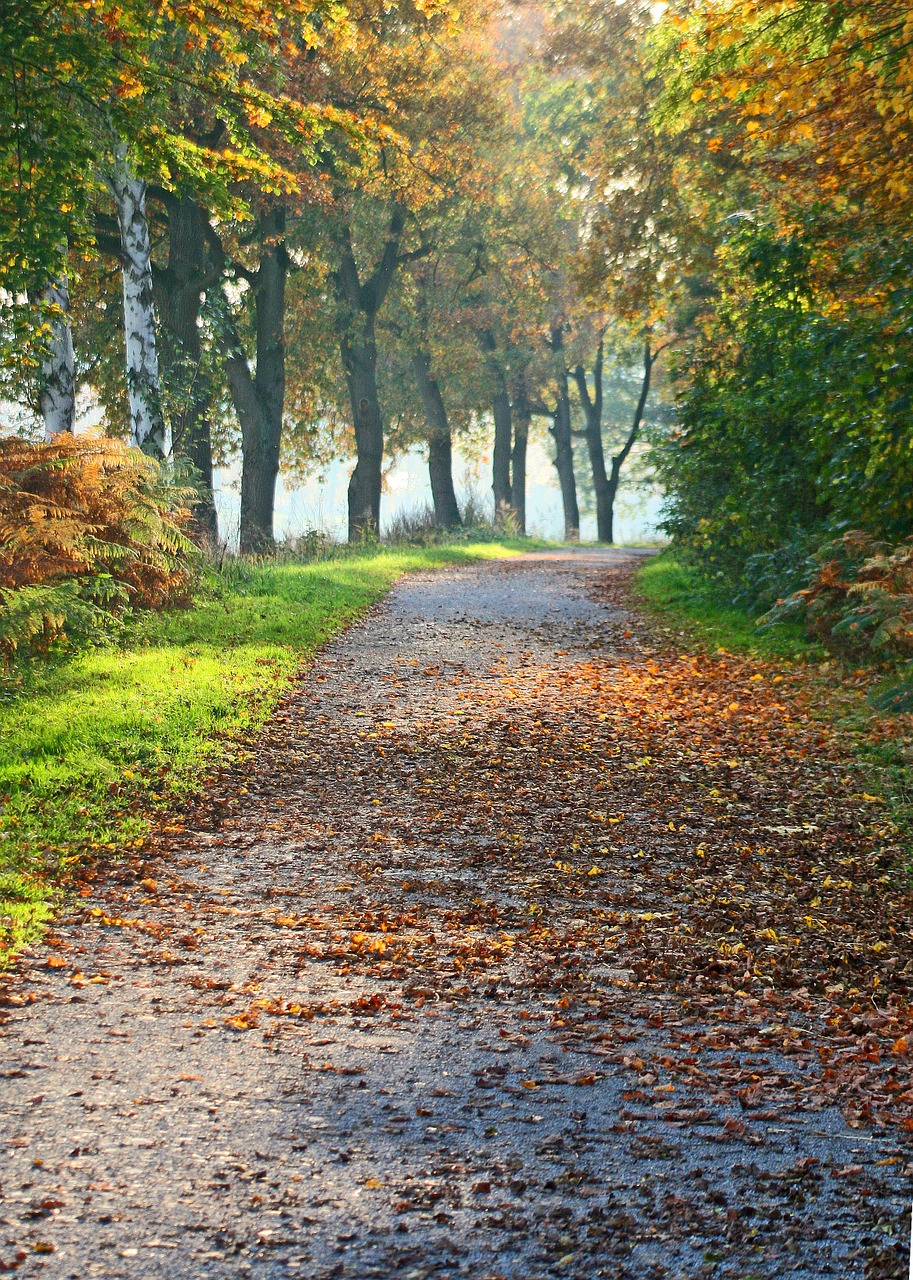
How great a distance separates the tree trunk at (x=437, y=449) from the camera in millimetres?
28469

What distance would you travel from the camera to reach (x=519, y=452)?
3784 centimetres

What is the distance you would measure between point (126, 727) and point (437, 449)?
22.0m

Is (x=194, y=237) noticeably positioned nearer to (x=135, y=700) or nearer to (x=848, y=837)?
(x=135, y=700)

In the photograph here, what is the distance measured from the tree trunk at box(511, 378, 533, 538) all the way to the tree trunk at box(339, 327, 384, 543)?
10557 millimetres

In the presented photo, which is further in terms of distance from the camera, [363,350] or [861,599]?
[363,350]

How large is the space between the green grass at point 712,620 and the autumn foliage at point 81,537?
5.61 metres

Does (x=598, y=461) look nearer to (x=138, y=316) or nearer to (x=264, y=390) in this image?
(x=264, y=390)

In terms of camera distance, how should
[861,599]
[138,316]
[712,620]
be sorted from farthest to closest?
[138,316]
[712,620]
[861,599]

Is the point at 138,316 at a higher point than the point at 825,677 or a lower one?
higher

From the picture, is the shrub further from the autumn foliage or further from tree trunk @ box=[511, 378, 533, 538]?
tree trunk @ box=[511, 378, 533, 538]

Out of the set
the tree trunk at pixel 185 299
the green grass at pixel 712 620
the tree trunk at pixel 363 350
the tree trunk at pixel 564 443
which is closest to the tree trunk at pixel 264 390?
the tree trunk at pixel 185 299

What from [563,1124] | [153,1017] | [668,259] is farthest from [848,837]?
[668,259]

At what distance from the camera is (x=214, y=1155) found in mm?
3098

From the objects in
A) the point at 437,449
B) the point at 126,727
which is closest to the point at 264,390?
the point at 437,449
